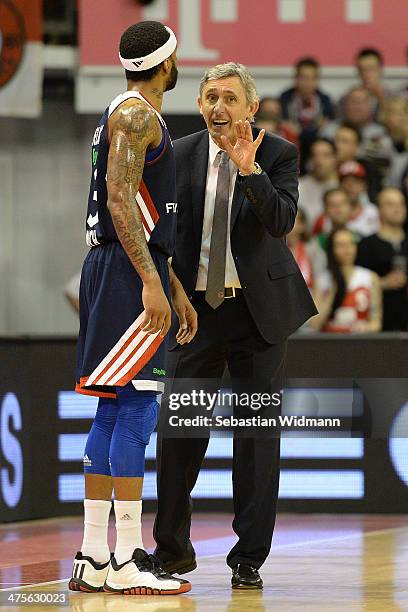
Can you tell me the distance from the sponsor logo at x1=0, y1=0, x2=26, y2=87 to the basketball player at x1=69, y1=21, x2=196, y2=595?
6781mm

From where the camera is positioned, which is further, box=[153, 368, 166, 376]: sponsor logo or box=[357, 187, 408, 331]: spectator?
box=[357, 187, 408, 331]: spectator

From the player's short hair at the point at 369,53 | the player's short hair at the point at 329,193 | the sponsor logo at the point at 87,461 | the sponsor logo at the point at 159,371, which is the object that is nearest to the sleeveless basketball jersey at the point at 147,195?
Result: the sponsor logo at the point at 159,371

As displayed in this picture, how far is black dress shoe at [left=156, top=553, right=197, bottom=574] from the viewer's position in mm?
5707

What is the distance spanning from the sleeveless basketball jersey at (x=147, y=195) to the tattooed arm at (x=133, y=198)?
0.35ft

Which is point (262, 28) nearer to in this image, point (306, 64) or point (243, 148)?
point (306, 64)

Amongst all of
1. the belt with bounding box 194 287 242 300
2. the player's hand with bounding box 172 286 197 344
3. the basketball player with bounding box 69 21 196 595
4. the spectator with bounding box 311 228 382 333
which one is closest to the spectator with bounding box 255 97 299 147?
the spectator with bounding box 311 228 382 333

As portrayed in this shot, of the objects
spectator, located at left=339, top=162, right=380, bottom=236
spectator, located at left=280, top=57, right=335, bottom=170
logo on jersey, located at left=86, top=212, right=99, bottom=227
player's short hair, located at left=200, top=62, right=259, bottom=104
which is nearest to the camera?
logo on jersey, located at left=86, top=212, right=99, bottom=227

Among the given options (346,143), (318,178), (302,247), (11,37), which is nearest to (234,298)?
(302,247)

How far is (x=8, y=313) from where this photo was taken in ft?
43.1

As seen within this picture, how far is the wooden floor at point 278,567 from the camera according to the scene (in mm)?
4984

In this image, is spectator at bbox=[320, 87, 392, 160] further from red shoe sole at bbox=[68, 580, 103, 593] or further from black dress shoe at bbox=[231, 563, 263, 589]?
red shoe sole at bbox=[68, 580, 103, 593]

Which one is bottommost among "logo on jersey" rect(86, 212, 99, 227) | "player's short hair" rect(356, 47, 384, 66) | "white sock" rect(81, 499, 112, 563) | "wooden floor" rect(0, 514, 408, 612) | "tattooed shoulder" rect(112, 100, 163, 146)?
"wooden floor" rect(0, 514, 408, 612)

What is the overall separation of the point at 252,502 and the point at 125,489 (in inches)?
27.9

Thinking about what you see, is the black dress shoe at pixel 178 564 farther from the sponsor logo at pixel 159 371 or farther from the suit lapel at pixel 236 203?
the suit lapel at pixel 236 203
